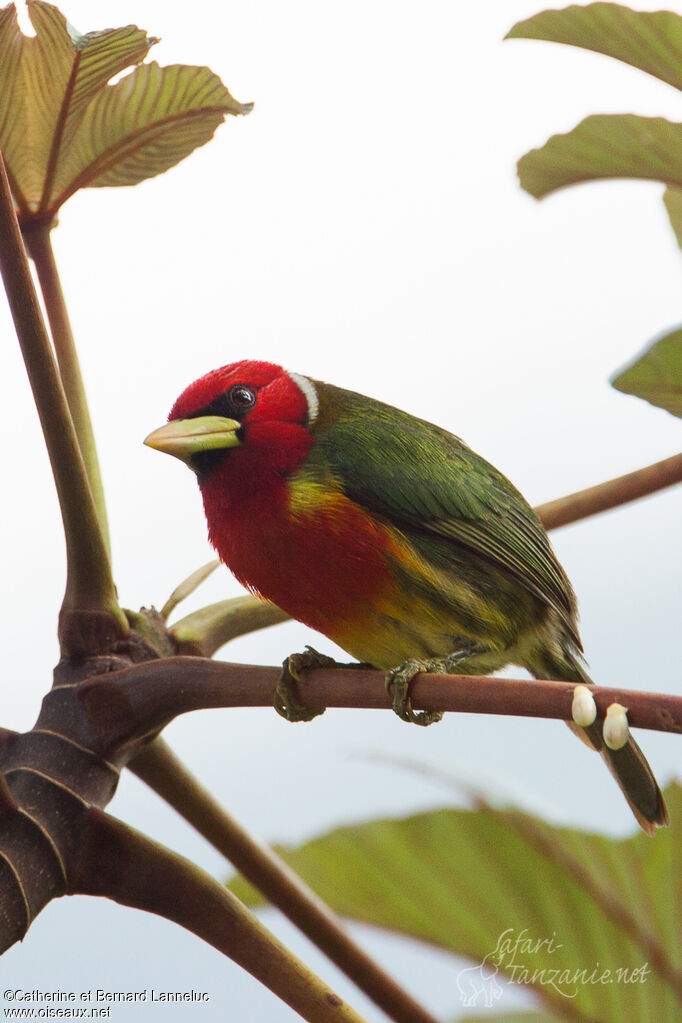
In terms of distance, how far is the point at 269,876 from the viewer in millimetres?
1212

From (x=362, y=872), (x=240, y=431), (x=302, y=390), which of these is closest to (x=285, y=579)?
(x=240, y=431)

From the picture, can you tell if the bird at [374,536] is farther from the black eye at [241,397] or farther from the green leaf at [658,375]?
the green leaf at [658,375]

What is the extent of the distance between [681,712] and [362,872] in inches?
33.0

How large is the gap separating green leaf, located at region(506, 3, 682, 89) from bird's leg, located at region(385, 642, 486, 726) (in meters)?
0.69

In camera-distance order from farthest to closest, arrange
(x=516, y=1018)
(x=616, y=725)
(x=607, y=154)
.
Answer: (x=516, y=1018), (x=607, y=154), (x=616, y=725)

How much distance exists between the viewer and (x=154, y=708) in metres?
1.12

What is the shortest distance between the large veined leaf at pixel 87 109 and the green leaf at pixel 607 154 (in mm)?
367

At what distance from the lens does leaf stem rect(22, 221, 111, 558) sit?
4.52 ft

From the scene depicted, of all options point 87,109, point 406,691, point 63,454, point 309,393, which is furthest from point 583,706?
point 87,109

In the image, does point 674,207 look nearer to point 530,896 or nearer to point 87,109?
point 87,109

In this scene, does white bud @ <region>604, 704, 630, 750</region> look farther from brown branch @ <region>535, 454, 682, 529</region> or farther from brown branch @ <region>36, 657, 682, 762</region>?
brown branch @ <region>535, 454, 682, 529</region>

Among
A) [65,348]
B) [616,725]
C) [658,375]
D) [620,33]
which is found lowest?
[616,725]

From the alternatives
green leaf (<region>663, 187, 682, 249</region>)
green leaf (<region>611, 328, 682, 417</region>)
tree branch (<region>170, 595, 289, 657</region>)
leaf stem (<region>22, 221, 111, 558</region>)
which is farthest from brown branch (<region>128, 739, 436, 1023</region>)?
green leaf (<region>663, 187, 682, 249</region>)

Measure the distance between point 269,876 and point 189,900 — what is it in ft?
0.44
